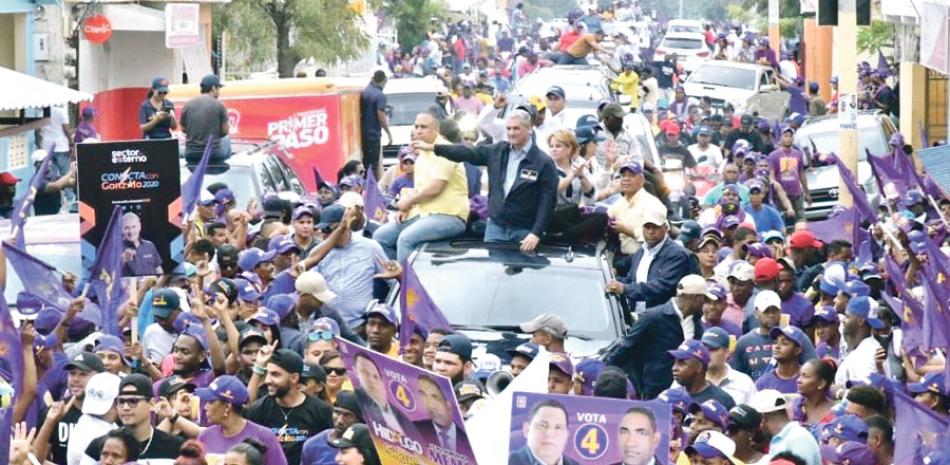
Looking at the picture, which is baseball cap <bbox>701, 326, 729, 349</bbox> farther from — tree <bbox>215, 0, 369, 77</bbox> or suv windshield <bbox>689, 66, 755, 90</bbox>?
suv windshield <bbox>689, 66, 755, 90</bbox>

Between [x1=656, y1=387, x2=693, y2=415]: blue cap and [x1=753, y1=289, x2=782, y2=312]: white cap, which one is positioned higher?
[x1=753, y1=289, x2=782, y2=312]: white cap

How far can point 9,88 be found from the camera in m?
21.3

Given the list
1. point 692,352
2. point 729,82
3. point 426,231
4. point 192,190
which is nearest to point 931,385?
point 692,352

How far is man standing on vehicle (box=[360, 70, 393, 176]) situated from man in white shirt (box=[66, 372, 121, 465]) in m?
15.3

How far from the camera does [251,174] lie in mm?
19172

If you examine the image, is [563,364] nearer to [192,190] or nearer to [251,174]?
[192,190]

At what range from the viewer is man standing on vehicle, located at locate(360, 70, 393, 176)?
86.1 ft

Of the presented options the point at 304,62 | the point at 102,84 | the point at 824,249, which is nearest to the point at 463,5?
the point at 304,62

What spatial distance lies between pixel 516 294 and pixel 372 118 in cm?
1259

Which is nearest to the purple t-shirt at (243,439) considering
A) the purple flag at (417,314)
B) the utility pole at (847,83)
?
the purple flag at (417,314)

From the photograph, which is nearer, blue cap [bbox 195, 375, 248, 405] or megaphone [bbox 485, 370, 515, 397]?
blue cap [bbox 195, 375, 248, 405]

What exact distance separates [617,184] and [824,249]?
77.2 inches

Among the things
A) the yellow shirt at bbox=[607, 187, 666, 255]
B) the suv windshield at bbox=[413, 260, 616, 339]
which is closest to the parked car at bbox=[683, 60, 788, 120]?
the yellow shirt at bbox=[607, 187, 666, 255]

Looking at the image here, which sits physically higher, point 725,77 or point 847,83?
point 847,83
